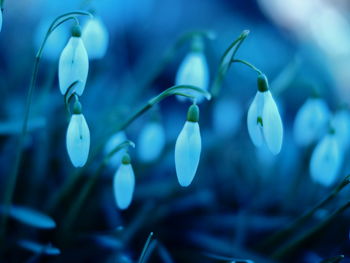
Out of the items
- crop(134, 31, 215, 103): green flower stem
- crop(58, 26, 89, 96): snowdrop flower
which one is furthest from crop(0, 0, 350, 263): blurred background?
crop(58, 26, 89, 96): snowdrop flower

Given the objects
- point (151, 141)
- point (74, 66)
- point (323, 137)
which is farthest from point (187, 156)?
point (323, 137)

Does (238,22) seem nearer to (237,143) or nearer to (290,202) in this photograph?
(237,143)

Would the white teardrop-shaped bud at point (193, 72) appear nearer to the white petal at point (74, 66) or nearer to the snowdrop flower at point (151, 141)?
the snowdrop flower at point (151, 141)

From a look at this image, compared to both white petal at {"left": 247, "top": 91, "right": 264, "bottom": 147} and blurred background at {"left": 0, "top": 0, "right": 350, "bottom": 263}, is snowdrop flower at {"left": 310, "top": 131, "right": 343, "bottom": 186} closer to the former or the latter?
blurred background at {"left": 0, "top": 0, "right": 350, "bottom": 263}

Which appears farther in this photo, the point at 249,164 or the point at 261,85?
the point at 249,164

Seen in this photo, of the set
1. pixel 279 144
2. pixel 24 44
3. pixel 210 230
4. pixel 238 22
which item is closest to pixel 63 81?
pixel 279 144

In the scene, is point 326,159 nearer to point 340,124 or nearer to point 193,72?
point 340,124
